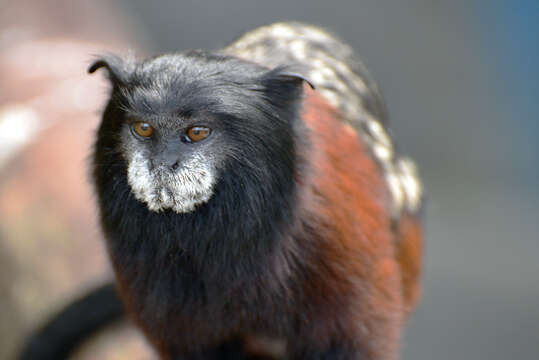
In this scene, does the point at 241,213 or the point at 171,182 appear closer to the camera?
the point at 171,182

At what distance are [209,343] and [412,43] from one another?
5.70 metres

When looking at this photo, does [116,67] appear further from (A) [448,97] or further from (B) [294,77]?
(A) [448,97]

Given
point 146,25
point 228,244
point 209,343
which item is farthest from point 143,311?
point 146,25

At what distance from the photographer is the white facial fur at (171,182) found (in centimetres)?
186

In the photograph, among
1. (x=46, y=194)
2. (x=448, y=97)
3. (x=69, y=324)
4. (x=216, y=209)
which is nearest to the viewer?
(x=216, y=209)

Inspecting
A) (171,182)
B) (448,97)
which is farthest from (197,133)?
(448,97)

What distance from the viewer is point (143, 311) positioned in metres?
2.24

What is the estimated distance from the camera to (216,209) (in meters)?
1.97

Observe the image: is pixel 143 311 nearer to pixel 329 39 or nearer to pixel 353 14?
pixel 329 39

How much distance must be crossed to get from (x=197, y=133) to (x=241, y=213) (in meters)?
0.28

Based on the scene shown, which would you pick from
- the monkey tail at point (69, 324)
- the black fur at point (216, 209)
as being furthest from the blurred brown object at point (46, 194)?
the black fur at point (216, 209)

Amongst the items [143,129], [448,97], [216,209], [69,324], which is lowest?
[69,324]

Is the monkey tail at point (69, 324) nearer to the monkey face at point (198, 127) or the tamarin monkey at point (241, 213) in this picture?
the tamarin monkey at point (241, 213)

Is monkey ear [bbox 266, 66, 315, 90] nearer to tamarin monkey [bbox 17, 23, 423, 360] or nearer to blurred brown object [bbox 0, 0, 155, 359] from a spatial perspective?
tamarin monkey [bbox 17, 23, 423, 360]
